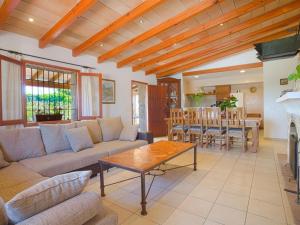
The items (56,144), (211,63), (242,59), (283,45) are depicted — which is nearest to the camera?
(56,144)

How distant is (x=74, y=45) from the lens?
12.4ft

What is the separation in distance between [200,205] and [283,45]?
387cm

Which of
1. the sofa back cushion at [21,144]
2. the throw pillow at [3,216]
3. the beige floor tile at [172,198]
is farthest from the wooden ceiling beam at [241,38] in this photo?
the throw pillow at [3,216]

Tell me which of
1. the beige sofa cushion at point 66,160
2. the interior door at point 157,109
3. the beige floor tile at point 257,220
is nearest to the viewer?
the beige floor tile at point 257,220

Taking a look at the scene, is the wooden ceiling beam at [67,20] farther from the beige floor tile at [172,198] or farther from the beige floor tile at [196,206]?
the beige floor tile at [196,206]

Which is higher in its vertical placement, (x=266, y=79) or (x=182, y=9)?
(x=182, y=9)

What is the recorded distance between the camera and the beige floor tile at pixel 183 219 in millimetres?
1629

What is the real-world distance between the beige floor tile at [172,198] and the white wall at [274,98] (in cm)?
452

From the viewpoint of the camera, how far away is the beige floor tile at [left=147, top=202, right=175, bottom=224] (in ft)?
5.54

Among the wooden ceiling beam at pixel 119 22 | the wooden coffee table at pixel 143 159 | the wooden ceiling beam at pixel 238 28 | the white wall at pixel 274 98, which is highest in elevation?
the wooden ceiling beam at pixel 238 28

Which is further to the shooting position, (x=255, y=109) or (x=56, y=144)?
(x=255, y=109)

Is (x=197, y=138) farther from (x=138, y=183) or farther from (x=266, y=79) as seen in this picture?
(x=138, y=183)

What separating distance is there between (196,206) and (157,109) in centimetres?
471

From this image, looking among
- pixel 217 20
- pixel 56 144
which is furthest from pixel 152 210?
pixel 217 20
